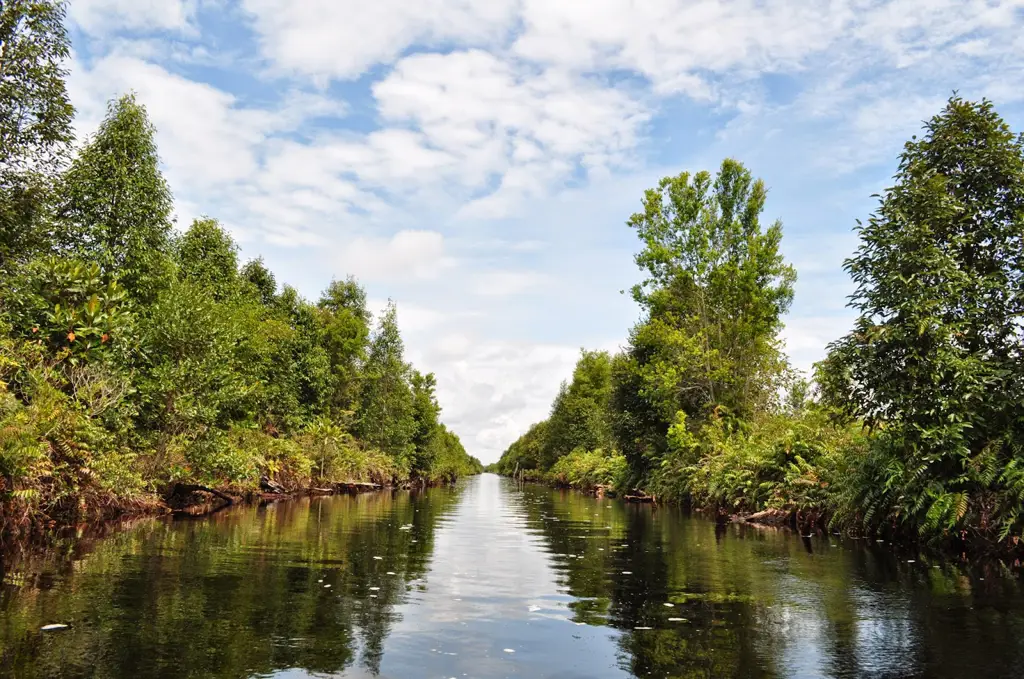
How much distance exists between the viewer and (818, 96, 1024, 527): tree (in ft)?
43.2

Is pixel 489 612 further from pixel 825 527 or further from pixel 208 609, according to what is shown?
pixel 825 527

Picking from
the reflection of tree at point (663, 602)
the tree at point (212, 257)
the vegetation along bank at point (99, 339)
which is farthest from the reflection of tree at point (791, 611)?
the tree at point (212, 257)

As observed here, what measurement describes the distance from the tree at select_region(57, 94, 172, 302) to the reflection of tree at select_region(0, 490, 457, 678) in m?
13.3

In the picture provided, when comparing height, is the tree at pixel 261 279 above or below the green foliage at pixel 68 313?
above

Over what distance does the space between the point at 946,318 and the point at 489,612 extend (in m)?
12.4

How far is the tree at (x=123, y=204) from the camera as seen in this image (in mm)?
22469

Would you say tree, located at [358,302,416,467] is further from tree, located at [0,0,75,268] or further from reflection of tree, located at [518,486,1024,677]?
reflection of tree, located at [518,486,1024,677]

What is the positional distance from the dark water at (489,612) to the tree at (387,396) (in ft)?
133

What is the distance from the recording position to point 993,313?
13.9m

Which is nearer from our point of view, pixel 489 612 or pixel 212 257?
pixel 489 612

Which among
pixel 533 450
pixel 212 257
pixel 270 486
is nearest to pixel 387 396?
pixel 212 257

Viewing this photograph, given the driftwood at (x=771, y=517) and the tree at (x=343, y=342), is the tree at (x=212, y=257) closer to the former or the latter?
the tree at (x=343, y=342)

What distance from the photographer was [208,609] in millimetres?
6953

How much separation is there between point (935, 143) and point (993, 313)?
4640 millimetres
